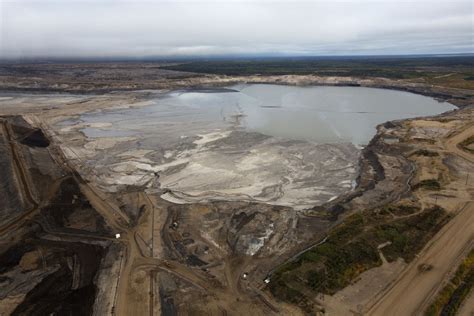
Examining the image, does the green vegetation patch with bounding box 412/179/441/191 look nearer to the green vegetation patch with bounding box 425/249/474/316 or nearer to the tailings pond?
the tailings pond

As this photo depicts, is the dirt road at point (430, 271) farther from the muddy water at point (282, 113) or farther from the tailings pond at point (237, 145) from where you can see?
the muddy water at point (282, 113)

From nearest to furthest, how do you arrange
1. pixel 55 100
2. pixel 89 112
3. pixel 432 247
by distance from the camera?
pixel 432 247, pixel 89 112, pixel 55 100

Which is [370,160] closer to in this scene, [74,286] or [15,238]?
[74,286]

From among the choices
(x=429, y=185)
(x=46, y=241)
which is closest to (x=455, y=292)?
(x=429, y=185)

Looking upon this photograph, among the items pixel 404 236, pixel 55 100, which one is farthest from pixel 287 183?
pixel 55 100

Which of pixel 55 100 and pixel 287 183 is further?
pixel 55 100

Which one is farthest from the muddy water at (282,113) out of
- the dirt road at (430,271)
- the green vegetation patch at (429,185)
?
the dirt road at (430,271)

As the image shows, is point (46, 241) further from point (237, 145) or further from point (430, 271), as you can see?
point (237, 145)
